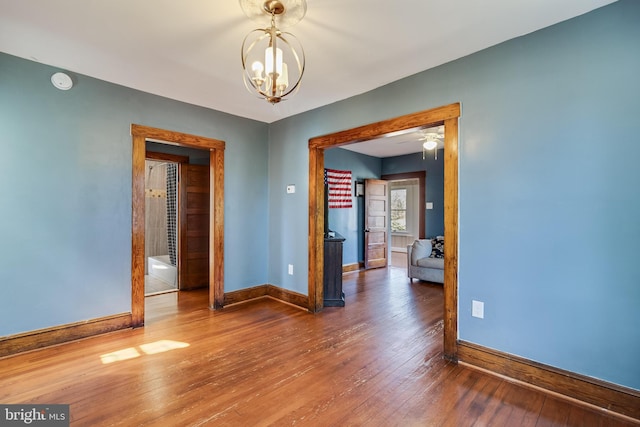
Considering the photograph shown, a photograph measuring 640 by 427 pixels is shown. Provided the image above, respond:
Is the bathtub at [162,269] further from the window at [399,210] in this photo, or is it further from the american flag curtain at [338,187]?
the window at [399,210]

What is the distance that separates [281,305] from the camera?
4.11m

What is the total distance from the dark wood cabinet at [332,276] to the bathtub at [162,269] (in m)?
2.84

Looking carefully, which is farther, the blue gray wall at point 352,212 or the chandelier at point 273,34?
the blue gray wall at point 352,212

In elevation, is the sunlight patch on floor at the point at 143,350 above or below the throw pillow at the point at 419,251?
below

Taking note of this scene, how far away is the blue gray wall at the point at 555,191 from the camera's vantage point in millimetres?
1882

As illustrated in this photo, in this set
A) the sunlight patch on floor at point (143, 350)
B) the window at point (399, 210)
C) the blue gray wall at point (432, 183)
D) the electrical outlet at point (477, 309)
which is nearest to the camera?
the electrical outlet at point (477, 309)

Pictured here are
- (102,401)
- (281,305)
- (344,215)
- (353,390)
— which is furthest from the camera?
(344,215)

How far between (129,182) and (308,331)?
2.55 m

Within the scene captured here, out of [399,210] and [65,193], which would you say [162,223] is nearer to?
[65,193]

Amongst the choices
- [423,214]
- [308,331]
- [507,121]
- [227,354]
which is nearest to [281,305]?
[308,331]

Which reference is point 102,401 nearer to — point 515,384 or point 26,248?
point 26,248

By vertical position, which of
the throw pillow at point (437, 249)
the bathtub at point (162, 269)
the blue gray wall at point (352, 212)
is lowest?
the bathtub at point (162, 269)

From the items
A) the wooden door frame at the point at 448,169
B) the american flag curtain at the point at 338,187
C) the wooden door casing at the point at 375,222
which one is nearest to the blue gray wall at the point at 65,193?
the wooden door frame at the point at 448,169

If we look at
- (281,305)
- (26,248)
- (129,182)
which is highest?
(129,182)
